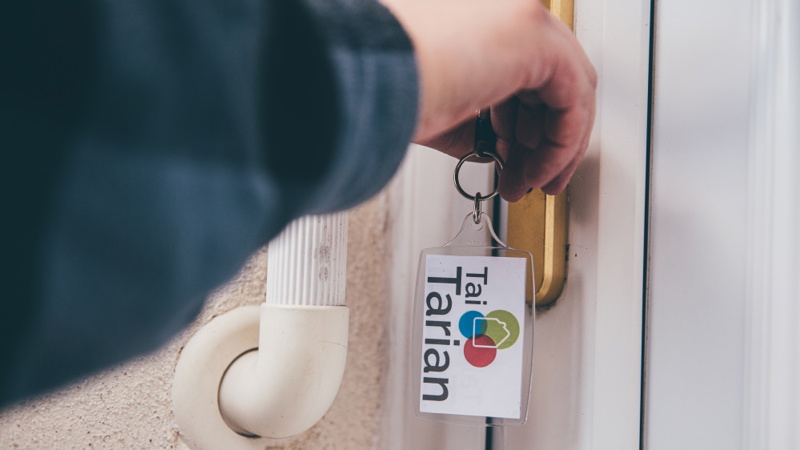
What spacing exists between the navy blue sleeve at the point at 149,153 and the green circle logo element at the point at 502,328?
27cm

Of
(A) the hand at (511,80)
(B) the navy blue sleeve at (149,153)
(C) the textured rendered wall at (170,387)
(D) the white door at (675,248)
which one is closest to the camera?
(B) the navy blue sleeve at (149,153)

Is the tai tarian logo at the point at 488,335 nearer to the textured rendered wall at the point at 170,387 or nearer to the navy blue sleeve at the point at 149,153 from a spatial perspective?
the textured rendered wall at the point at 170,387

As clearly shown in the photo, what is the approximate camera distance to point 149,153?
181mm

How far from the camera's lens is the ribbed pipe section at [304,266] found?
1.67 ft

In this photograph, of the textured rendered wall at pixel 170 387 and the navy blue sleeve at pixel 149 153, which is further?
the textured rendered wall at pixel 170 387

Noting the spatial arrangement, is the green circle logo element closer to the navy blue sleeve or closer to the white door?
the white door

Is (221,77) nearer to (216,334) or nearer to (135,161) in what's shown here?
(135,161)

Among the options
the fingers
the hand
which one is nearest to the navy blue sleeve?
the hand

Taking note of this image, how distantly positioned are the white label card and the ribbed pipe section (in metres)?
0.08

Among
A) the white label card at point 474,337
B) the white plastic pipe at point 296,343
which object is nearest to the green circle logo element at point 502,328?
the white label card at point 474,337

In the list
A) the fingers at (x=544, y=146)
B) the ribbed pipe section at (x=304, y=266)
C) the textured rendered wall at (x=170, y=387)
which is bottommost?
the textured rendered wall at (x=170, y=387)

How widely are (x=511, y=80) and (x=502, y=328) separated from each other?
0.20m

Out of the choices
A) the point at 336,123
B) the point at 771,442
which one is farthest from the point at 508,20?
the point at 771,442

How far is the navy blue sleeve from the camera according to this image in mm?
165
